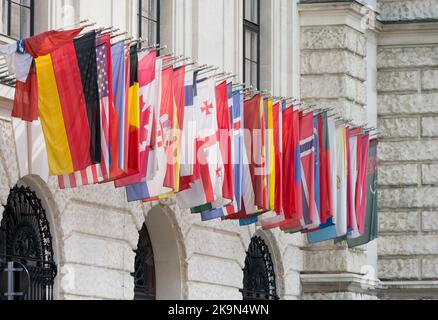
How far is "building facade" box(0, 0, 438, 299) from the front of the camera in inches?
1046

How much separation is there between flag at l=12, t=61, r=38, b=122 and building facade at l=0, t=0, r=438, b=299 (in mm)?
752

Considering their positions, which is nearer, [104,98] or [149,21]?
[104,98]

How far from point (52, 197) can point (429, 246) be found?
1360 cm

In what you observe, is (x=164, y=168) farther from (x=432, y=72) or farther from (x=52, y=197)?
(x=432, y=72)

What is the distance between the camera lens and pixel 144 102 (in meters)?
26.2

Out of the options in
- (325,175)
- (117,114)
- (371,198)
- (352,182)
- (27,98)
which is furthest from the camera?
(371,198)

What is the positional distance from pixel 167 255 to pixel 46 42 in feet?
23.4

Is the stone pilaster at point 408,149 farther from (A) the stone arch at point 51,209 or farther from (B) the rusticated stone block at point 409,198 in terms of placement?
(A) the stone arch at point 51,209

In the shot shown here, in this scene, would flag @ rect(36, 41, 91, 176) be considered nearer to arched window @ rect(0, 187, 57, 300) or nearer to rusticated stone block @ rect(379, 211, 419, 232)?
arched window @ rect(0, 187, 57, 300)

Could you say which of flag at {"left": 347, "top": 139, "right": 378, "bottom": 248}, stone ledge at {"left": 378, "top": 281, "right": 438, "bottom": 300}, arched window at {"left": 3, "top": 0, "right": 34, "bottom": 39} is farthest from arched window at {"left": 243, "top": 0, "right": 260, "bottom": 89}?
arched window at {"left": 3, "top": 0, "right": 34, "bottom": 39}

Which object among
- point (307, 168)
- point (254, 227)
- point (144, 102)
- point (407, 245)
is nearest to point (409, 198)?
point (407, 245)

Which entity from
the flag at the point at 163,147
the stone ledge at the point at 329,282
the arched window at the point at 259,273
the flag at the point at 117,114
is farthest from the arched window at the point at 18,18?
the stone ledge at the point at 329,282

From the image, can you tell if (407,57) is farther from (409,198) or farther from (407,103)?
(409,198)
